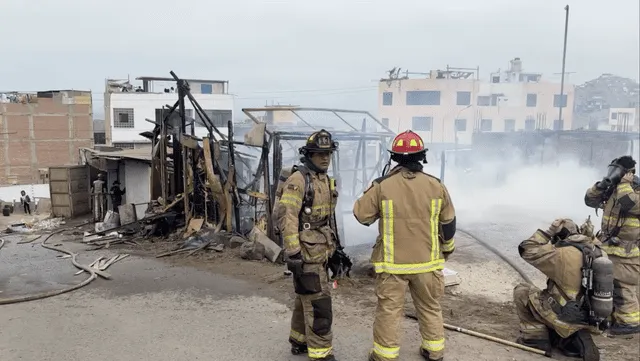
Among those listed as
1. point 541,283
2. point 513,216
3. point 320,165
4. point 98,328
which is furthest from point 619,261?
point 513,216

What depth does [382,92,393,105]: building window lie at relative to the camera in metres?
48.5

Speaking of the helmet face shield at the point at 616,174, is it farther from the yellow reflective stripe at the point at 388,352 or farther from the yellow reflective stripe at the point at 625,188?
the yellow reflective stripe at the point at 388,352

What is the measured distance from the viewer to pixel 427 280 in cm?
398

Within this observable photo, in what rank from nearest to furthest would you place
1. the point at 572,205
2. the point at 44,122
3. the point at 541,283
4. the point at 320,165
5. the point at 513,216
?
1. the point at 320,165
2. the point at 541,283
3. the point at 513,216
4. the point at 572,205
5. the point at 44,122

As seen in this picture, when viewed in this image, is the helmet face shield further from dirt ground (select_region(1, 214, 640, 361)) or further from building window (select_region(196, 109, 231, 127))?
building window (select_region(196, 109, 231, 127))

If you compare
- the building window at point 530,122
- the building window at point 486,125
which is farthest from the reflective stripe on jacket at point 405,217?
the building window at point 530,122

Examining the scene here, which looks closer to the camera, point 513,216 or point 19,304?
point 19,304

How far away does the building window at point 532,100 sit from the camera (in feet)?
157

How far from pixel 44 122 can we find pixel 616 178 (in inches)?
1607

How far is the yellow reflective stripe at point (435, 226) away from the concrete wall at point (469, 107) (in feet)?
135

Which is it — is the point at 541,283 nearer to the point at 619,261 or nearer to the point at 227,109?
the point at 619,261

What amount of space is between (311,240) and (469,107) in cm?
4374

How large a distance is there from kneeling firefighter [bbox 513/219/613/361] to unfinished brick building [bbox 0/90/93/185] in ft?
128

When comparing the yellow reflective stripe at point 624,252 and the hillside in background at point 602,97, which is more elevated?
the hillside in background at point 602,97
